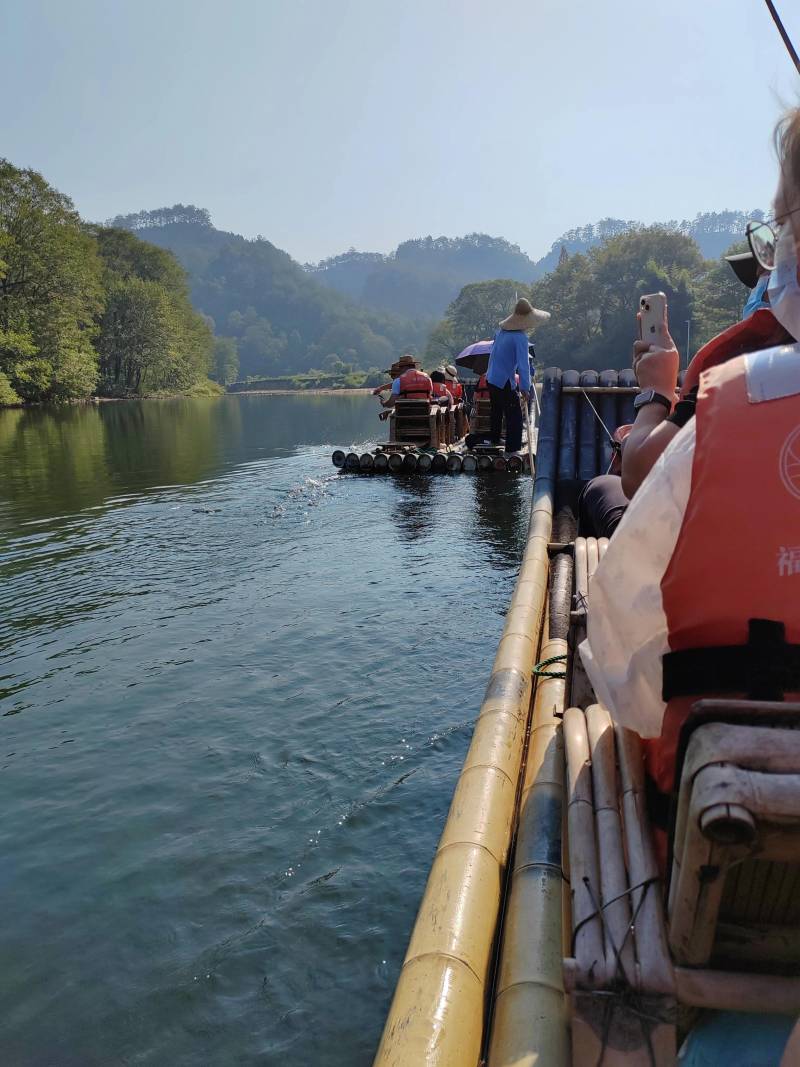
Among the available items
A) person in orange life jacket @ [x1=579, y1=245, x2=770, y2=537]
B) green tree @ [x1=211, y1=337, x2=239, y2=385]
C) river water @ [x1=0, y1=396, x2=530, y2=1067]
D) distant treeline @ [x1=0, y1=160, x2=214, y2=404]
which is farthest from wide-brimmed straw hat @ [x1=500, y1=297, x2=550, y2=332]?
green tree @ [x1=211, y1=337, x2=239, y2=385]

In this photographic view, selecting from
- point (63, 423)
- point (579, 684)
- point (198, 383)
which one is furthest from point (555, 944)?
point (198, 383)

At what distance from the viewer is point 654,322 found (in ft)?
9.04

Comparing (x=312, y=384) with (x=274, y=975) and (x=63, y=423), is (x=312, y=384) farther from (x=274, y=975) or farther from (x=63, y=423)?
(x=274, y=975)

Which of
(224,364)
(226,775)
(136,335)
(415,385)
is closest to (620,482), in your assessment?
(226,775)

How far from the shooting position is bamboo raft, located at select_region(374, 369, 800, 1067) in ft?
4.04

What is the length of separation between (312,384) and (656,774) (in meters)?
132

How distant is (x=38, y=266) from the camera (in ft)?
164

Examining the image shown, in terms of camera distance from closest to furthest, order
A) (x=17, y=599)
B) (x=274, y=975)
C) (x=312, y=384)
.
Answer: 1. (x=274, y=975)
2. (x=17, y=599)
3. (x=312, y=384)

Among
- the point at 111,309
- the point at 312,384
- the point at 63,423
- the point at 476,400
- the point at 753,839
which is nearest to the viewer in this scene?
the point at 753,839

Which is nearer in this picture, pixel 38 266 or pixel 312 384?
pixel 38 266

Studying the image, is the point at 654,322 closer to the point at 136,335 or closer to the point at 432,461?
the point at 432,461

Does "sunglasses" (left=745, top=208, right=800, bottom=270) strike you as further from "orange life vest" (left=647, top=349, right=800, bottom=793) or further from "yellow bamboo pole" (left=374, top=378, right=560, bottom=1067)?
"yellow bamboo pole" (left=374, top=378, right=560, bottom=1067)

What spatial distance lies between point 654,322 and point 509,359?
1134 cm

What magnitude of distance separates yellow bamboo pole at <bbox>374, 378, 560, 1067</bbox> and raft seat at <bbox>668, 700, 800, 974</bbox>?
2.00ft
